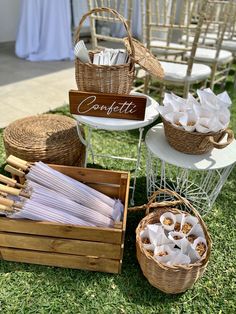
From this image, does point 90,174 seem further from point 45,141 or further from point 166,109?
point 166,109

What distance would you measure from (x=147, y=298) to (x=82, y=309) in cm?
26

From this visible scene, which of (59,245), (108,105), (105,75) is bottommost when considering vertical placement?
(59,245)

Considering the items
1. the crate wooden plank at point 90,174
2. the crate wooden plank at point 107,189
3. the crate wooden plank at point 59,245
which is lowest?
the crate wooden plank at point 59,245

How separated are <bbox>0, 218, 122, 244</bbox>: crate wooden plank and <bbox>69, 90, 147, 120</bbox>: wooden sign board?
0.50 meters

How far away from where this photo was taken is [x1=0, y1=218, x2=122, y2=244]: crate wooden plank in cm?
116

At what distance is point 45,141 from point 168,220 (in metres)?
0.72

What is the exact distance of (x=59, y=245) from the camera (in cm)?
121

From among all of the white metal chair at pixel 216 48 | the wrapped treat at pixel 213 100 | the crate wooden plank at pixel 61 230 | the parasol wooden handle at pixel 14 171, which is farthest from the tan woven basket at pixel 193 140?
the white metal chair at pixel 216 48

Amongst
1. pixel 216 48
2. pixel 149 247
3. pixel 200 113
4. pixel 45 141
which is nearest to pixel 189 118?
pixel 200 113

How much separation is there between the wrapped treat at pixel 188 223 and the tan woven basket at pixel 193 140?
29cm

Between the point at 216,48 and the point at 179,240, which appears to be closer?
the point at 179,240

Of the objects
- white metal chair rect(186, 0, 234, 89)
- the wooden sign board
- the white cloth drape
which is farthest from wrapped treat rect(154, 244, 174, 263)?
the white cloth drape

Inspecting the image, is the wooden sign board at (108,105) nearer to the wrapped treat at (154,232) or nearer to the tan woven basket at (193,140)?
the tan woven basket at (193,140)

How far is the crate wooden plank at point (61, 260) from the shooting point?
1.24m
